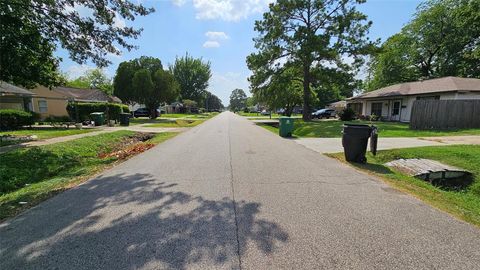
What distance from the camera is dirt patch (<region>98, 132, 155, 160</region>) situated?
33.5ft

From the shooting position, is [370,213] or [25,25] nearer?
[370,213]

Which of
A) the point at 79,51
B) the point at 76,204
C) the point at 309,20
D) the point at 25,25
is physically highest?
the point at 309,20

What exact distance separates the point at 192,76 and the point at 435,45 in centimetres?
6105

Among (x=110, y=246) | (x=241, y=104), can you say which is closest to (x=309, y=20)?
(x=110, y=246)

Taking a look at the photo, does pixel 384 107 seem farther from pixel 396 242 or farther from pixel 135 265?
pixel 135 265

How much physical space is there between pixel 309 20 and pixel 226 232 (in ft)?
89.8

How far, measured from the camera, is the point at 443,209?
4.41 metres

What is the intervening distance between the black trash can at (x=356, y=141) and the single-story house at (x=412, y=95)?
16624 millimetres

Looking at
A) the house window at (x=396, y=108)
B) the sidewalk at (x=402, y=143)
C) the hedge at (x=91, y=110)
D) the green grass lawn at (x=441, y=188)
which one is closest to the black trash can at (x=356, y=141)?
the green grass lawn at (x=441, y=188)

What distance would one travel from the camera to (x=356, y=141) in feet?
26.9

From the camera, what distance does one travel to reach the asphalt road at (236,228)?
2.85 metres

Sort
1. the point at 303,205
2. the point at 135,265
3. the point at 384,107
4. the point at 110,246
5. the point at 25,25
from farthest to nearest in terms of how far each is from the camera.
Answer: the point at 384,107 < the point at 25,25 < the point at 303,205 < the point at 110,246 < the point at 135,265

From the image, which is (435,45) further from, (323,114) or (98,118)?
(98,118)

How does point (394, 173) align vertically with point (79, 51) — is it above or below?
below
